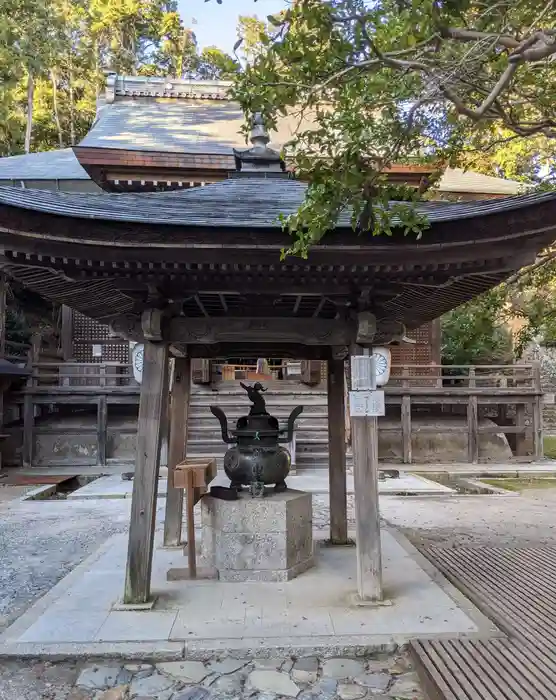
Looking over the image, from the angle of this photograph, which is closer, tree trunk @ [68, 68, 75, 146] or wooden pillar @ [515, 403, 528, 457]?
wooden pillar @ [515, 403, 528, 457]

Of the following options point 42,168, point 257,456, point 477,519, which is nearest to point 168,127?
point 42,168

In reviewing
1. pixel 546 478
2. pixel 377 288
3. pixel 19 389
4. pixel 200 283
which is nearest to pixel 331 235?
pixel 377 288

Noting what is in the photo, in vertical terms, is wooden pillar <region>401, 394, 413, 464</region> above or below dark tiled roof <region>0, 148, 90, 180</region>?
below

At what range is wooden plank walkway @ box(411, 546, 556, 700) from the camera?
337cm

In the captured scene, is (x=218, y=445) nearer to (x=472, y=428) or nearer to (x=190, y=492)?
(x=472, y=428)

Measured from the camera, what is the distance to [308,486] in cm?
1120

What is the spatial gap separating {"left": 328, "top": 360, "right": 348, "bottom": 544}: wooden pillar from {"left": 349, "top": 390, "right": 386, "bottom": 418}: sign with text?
5.89 ft

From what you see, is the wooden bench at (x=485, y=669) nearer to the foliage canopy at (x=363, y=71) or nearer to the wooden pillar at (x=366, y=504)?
the wooden pillar at (x=366, y=504)

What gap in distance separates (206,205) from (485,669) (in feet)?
12.6

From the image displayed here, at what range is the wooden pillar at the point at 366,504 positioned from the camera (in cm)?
473

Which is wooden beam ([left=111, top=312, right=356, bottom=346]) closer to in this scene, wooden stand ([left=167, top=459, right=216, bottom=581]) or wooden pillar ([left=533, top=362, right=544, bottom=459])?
wooden stand ([left=167, top=459, right=216, bottom=581])

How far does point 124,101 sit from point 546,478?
53.4ft

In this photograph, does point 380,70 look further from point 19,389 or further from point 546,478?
point 19,389

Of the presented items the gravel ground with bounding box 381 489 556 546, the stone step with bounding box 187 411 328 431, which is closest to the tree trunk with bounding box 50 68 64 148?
the stone step with bounding box 187 411 328 431
